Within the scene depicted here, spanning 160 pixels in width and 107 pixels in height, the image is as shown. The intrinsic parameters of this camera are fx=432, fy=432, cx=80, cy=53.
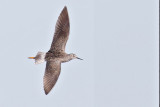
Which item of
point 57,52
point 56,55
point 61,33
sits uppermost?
point 61,33

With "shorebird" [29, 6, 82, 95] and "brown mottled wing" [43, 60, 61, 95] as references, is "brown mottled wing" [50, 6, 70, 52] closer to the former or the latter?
"shorebird" [29, 6, 82, 95]

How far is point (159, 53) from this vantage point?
2266 centimetres

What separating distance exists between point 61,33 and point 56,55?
0.80m

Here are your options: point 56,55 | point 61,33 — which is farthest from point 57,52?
point 61,33

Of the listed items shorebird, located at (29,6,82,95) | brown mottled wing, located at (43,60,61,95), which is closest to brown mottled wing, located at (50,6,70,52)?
shorebird, located at (29,6,82,95)

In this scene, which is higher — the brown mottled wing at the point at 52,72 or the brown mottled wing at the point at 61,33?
the brown mottled wing at the point at 61,33

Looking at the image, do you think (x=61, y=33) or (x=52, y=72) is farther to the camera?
(x=61, y=33)

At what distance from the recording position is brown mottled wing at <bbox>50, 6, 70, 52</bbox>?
1474 centimetres

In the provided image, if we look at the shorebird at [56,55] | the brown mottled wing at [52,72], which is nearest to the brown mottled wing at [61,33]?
the shorebird at [56,55]

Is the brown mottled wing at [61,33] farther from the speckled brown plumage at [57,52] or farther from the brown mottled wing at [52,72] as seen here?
the brown mottled wing at [52,72]

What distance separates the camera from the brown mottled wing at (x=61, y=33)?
580 inches

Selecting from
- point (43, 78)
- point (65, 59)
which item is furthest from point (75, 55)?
point (43, 78)

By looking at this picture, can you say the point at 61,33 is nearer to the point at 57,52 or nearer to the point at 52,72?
the point at 57,52

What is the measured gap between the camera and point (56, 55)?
1472 cm
